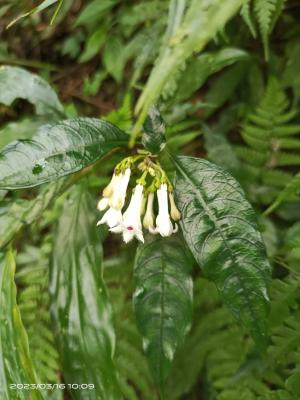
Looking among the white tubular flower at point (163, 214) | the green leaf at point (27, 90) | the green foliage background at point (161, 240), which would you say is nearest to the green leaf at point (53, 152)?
the green foliage background at point (161, 240)

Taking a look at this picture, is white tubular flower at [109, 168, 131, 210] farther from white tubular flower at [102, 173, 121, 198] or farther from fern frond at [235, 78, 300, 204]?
fern frond at [235, 78, 300, 204]

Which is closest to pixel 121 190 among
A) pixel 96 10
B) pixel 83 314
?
pixel 83 314

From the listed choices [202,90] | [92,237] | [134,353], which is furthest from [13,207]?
[202,90]

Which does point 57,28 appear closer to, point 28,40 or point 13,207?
point 28,40

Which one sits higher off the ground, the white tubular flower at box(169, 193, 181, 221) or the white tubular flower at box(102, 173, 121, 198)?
the white tubular flower at box(102, 173, 121, 198)

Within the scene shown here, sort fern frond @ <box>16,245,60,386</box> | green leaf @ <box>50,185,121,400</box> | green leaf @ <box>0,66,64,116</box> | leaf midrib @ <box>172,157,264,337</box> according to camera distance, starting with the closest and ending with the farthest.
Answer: leaf midrib @ <box>172,157,264,337</box>, green leaf @ <box>50,185,121,400</box>, green leaf @ <box>0,66,64,116</box>, fern frond @ <box>16,245,60,386</box>

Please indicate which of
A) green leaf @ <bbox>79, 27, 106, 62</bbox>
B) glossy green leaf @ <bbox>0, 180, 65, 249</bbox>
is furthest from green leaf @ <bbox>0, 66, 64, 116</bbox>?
green leaf @ <bbox>79, 27, 106, 62</bbox>

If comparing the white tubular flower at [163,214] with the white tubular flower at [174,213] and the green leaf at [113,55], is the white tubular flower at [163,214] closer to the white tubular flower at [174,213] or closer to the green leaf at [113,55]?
the white tubular flower at [174,213]
